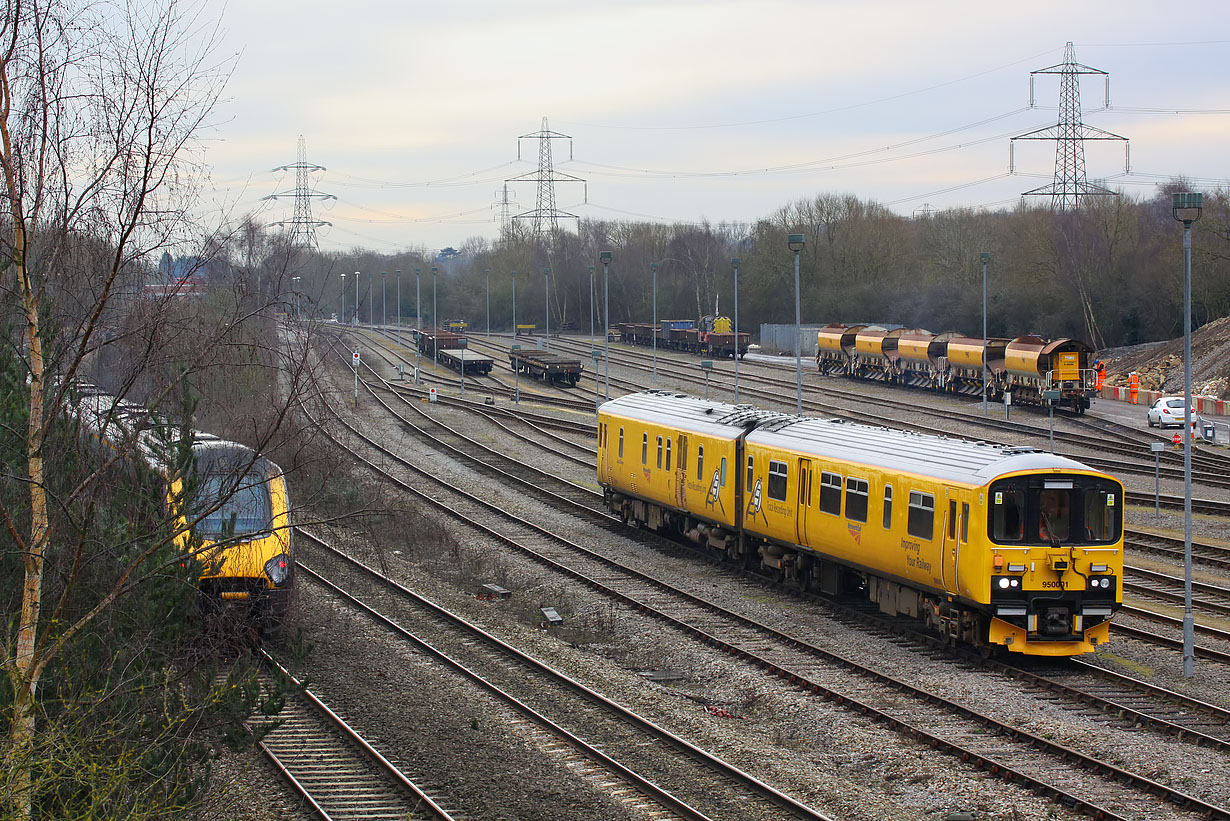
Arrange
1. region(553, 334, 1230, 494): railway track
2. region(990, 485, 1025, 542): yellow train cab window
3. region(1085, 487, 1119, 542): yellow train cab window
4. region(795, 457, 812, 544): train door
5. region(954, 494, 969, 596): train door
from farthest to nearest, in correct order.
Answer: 1. region(553, 334, 1230, 494): railway track
2. region(795, 457, 812, 544): train door
3. region(1085, 487, 1119, 542): yellow train cab window
4. region(954, 494, 969, 596): train door
5. region(990, 485, 1025, 542): yellow train cab window

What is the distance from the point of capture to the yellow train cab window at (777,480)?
71.1 ft

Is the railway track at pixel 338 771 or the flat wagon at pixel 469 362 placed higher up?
the flat wagon at pixel 469 362

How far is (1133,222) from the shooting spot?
75.7m

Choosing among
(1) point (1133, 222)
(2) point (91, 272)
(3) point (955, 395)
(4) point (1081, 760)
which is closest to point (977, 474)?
(4) point (1081, 760)

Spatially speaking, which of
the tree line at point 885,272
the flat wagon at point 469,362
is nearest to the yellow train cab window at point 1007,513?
the tree line at point 885,272

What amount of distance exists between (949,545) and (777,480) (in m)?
5.27

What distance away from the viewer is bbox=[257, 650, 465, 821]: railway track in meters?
11.4

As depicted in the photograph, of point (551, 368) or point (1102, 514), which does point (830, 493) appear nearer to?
point (1102, 514)

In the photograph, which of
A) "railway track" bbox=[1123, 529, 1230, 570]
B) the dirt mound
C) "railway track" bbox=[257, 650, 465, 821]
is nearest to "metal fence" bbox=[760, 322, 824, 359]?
the dirt mound

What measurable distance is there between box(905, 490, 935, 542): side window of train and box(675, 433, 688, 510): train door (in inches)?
314

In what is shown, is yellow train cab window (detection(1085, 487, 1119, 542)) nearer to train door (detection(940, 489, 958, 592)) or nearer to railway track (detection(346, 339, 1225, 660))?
train door (detection(940, 489, 958, 592))

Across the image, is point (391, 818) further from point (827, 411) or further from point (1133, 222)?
point (1133, 222)

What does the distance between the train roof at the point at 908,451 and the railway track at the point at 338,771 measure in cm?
872

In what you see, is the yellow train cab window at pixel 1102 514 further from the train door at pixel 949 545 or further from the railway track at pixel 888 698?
the railway track at pixel 888 698
